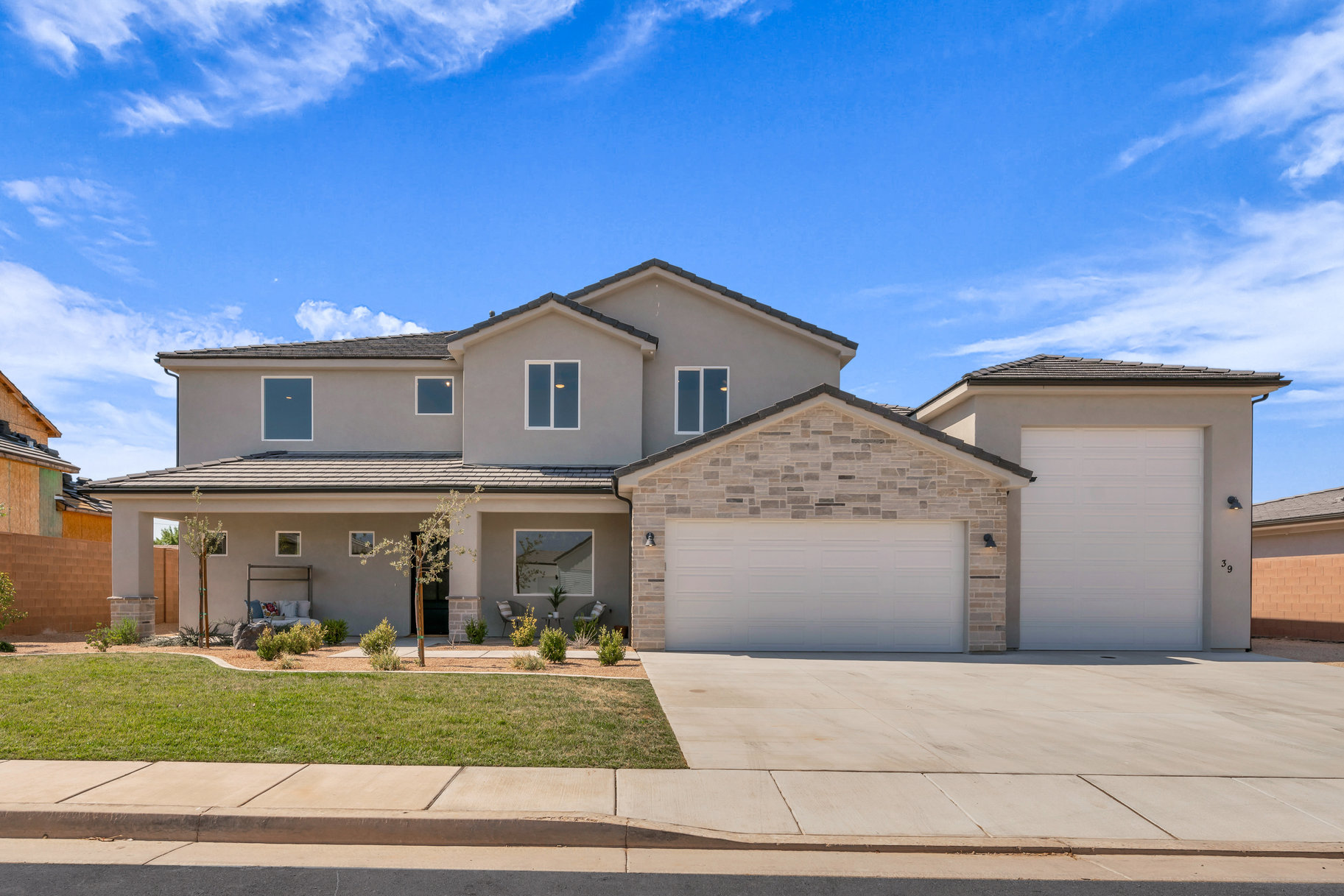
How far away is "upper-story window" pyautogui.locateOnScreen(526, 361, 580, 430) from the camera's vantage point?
1691 cm

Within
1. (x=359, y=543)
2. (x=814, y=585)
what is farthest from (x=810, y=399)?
(x=359, y=543)

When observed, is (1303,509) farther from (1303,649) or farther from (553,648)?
(553,648)

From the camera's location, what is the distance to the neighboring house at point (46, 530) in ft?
57.2

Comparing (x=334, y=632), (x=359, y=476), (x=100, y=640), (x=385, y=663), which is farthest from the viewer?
(x=359, y=476)

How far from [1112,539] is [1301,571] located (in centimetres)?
859

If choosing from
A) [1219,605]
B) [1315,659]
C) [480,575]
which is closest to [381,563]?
[480,575]

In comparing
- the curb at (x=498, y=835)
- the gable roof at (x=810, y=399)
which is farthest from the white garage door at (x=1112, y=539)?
the curb at (x=498, y=835)

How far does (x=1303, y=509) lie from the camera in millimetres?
21234

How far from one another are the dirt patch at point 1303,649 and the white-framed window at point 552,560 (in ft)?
43.6

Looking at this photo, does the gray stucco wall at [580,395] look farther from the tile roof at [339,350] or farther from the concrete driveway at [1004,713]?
the concrete driveway at [1004,713]

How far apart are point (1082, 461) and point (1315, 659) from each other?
5278 millimetres

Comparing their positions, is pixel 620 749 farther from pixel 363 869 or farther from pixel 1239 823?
pixel 1239 823

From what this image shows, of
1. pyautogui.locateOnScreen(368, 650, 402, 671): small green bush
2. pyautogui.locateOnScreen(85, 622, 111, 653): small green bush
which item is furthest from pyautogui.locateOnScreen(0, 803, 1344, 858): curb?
pyautogui.locateOnScreen(85, 622, 111, 653): small green bush

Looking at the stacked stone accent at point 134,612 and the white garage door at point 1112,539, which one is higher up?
the white garage door at point 1112,539
